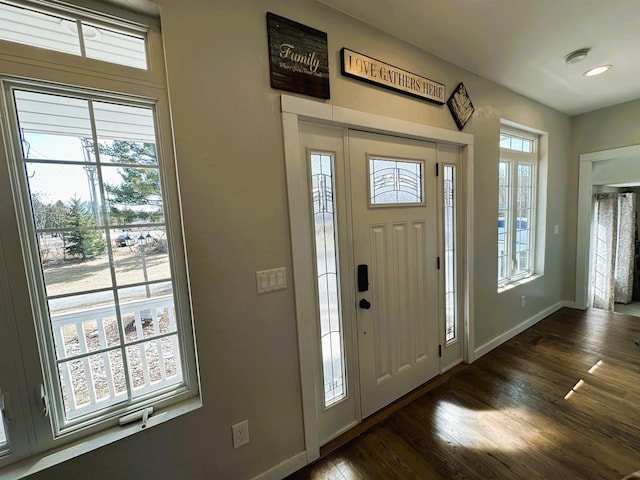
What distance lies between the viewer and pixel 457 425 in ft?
5.63

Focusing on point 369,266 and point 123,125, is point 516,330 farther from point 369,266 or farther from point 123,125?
point 123,125

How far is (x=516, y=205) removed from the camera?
292cm

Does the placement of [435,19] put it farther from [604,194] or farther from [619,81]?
[604,194]

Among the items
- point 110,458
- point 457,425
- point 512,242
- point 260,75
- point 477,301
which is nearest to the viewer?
point 110,458

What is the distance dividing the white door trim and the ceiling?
105 cm

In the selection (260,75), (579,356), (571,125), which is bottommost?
(579,356)

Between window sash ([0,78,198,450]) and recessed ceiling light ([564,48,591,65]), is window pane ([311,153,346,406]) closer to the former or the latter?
window sash ([0,78,198,450])

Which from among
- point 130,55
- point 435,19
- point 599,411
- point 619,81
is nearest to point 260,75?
point 130,55

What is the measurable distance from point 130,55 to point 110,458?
66.2 inches

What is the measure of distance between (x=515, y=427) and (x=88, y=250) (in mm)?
2620

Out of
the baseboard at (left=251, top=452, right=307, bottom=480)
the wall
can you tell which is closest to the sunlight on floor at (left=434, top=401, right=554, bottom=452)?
the baseboard at (left=251, top=452, right=307, bottom=480)

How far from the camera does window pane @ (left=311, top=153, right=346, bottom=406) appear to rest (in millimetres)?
1513

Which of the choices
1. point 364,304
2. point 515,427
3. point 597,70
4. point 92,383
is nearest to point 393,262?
point 364,304

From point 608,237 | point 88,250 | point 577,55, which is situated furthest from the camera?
point 608,237
